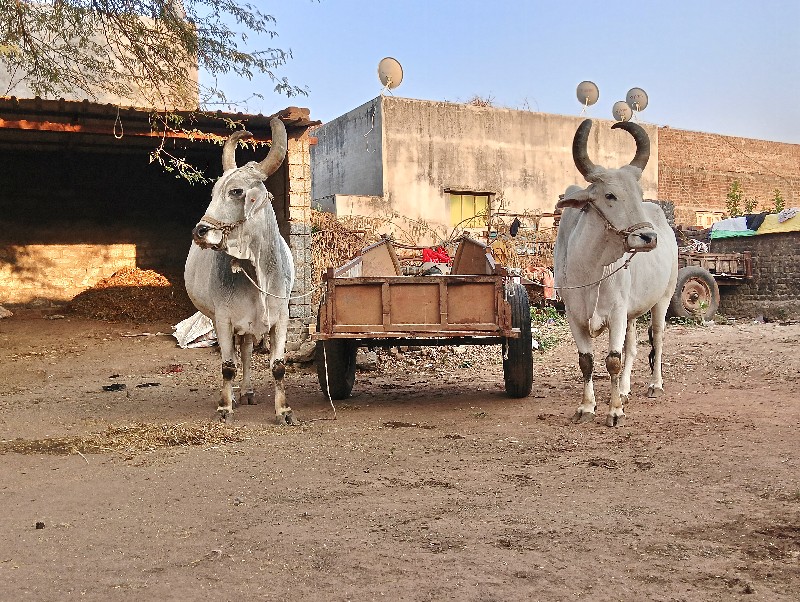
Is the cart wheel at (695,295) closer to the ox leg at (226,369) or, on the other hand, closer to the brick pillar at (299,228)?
the brick pillar at (299,228)

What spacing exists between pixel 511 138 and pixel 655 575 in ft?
56.3

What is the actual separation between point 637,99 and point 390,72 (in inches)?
361

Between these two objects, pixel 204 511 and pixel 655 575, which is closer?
pixel 655 575

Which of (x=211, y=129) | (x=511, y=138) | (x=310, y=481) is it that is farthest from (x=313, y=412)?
(x=511, y=138)

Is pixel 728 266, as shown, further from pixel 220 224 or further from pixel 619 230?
pixel 220 224

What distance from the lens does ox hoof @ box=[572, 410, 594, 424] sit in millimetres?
6340

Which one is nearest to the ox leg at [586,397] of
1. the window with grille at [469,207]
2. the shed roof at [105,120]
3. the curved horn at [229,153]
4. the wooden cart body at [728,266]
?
the curved horn at [229,153]

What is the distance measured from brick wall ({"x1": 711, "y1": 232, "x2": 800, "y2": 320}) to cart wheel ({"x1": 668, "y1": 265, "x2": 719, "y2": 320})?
243 cm

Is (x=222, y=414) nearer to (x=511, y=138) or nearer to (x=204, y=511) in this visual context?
(x=204, y=511)

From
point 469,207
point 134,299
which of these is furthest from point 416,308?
point 469,207

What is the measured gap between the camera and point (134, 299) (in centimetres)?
1497

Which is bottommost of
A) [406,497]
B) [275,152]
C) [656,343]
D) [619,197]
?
[406,497]

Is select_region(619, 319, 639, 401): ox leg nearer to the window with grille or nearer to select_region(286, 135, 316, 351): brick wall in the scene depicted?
select_region(286, 135, 316, 351): brick wall

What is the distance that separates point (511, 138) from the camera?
761 inches
